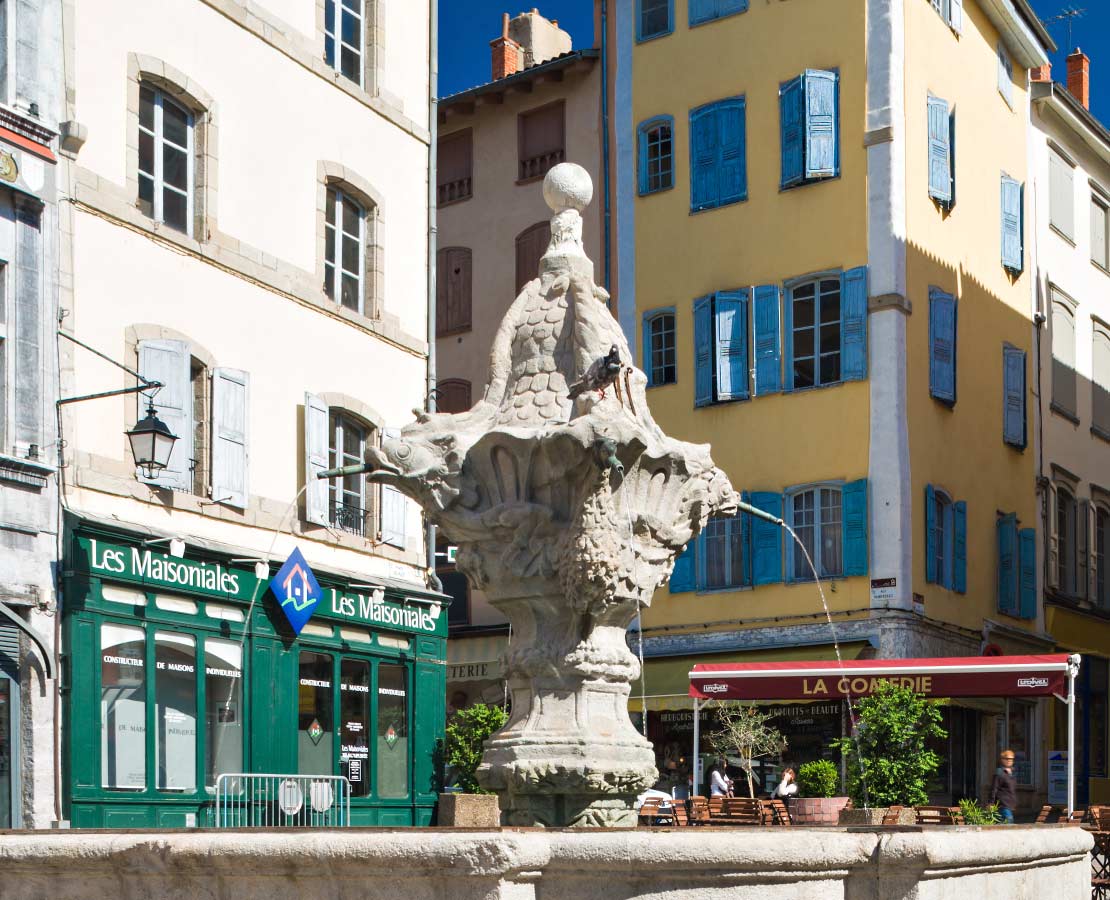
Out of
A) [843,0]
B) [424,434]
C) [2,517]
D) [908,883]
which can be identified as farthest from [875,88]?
[908,883]

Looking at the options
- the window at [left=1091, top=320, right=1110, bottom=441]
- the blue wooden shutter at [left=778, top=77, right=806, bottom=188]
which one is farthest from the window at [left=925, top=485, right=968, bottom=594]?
the window at [left=1091, top=320, right=1110, bottom=441]

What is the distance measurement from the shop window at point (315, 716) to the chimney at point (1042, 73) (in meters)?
20.4

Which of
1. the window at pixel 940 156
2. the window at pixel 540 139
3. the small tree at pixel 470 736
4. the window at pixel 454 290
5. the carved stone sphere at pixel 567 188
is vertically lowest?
the small tree at pixel 470 736

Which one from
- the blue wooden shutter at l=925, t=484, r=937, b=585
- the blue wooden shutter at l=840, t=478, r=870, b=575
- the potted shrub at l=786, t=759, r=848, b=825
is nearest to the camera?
the potted shrub at l=786, t=759, r=848, b=825

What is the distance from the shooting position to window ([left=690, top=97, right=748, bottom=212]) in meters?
31.2

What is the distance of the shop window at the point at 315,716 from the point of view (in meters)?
21.4

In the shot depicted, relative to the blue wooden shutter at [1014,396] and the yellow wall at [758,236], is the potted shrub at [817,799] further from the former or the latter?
the blue wooden shutter at [1014,396]

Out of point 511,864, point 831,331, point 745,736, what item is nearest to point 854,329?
point 831,331

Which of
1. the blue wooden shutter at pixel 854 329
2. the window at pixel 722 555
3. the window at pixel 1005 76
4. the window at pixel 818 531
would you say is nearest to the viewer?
the window at pixel 818 531

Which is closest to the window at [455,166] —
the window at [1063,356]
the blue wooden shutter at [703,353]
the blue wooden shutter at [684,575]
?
the blue wooden shutter at [703,353]

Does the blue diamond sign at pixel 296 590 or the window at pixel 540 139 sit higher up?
the window at pixel 540 139

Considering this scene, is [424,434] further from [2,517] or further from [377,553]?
[377,553]

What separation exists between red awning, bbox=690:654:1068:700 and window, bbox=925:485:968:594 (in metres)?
7.86

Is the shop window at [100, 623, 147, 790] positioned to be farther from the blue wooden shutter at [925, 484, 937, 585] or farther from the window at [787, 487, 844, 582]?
the blue wooden shutter at [925, 484, 937, 585]
